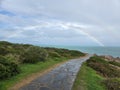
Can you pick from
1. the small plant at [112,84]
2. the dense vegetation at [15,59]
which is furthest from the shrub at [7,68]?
the small plant at [112,84]

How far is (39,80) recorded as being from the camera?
604 inches

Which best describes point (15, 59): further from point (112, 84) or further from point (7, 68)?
point (112, 84)

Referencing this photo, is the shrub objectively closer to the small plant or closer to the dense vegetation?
the dense vegetation

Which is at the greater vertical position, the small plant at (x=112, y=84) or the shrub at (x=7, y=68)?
the shrub at (x=7, y=68)

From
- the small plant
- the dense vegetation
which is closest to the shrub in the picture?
the dense vegetation

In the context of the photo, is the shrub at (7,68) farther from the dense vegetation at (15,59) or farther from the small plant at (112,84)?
the small plant at (112,84)

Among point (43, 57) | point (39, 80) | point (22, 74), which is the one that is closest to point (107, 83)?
point (39, 80)

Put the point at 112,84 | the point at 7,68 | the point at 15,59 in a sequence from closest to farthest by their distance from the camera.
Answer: the point at 112,84, the point at 7,68, the point at 15,59

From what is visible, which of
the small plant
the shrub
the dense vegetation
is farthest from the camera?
the dense vegetation

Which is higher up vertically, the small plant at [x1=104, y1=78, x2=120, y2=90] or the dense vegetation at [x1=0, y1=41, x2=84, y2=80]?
the dense vegetation at [x1=0, y1=41, x2=84, y2=80]

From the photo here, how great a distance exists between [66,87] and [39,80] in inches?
95.8

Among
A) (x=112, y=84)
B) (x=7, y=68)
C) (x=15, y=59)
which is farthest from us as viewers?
(x=15, y=59)

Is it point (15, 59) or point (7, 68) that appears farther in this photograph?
point (15, 59)

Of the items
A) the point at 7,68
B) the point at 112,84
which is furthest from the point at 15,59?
the point at 112,84
